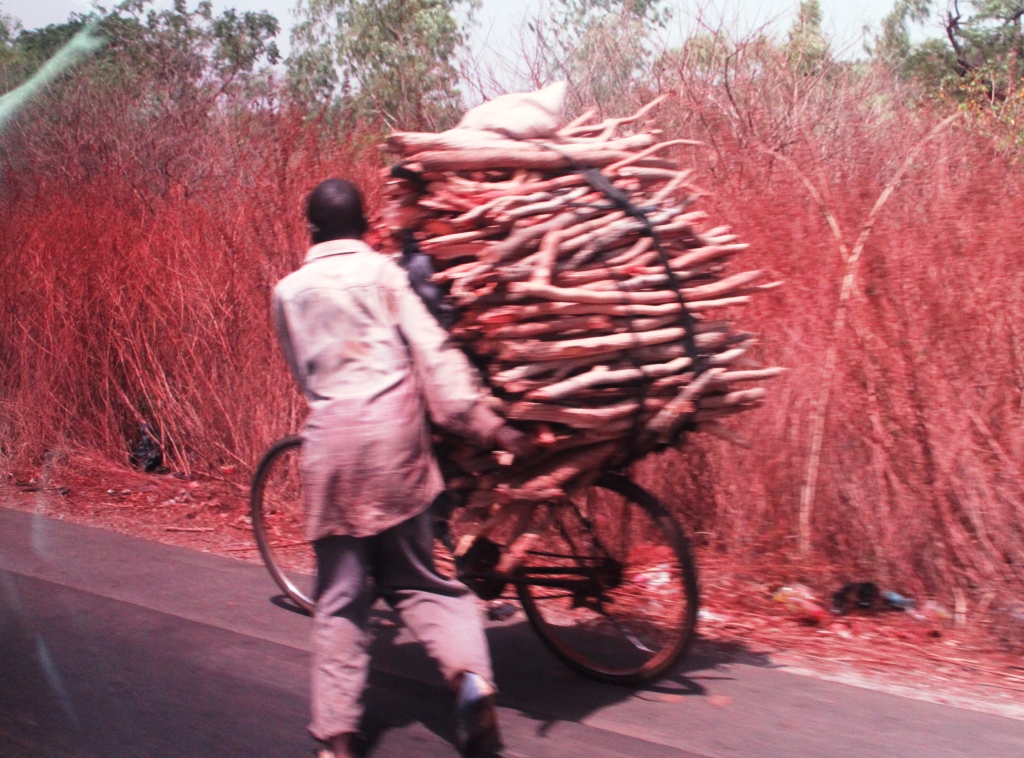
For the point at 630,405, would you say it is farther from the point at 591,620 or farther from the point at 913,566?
the point at 913,566

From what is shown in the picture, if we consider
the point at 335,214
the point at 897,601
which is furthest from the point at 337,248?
the point at 897,601

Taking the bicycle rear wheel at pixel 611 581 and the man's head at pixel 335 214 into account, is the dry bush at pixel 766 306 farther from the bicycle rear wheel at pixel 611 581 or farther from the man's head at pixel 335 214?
the man's head at pixel 335 214

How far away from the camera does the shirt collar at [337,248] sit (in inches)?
146

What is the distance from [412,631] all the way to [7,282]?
7594mm

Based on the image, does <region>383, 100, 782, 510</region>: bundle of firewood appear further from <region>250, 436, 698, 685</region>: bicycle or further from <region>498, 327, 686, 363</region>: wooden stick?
<region>250, 436, 698, 685</region>: bicycle

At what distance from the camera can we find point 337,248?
373cm

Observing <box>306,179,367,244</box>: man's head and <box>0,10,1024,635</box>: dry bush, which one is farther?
Answer: <box>0,10,1024,635</box>: dry bush

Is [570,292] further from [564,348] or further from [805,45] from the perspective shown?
[805,45]

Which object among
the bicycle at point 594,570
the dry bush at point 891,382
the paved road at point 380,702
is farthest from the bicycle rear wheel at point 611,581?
the dry bush at point 891,382

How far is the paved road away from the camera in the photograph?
381 cm

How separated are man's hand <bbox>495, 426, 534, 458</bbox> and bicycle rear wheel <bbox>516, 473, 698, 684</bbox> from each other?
52 cm

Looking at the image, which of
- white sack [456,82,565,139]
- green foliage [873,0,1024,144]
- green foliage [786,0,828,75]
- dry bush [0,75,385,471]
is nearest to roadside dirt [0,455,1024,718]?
dry bush [0,75,385,471]

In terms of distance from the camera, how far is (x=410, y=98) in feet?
33.2

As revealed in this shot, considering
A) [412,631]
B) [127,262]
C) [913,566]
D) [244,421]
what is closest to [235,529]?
[244,421]
